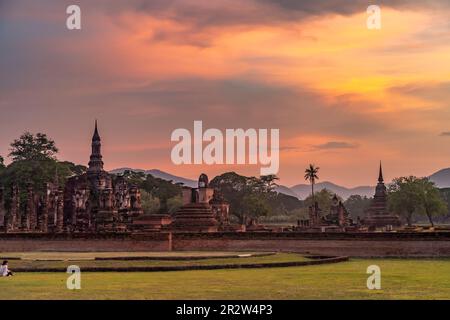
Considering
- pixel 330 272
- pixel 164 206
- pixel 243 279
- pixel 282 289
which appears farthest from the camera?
pixel 164 206

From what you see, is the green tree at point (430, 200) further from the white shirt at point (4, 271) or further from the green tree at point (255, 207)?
the white shirt at point (4, 271)

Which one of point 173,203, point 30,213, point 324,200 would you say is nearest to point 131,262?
point 30,213

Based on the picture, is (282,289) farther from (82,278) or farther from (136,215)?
(136,215)

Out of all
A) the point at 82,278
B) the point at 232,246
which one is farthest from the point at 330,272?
the point at 232,246

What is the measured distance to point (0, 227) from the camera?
70.0 meters

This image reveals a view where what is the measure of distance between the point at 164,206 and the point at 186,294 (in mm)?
100733

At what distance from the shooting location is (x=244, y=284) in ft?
89.4

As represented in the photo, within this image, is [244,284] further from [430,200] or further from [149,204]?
[149,204]

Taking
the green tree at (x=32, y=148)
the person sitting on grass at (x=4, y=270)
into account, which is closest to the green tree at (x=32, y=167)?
the green tree at (x=32, y=148)

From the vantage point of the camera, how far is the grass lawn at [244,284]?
942 inches

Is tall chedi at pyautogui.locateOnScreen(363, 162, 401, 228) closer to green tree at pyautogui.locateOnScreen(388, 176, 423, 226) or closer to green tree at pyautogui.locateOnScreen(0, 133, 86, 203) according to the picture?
green tree at pyautogui.locateOnScreen(388, 176, 423, 226)

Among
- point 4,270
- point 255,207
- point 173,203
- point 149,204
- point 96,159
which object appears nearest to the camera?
point 4,270

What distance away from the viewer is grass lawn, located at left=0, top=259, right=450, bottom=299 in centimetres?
2394
